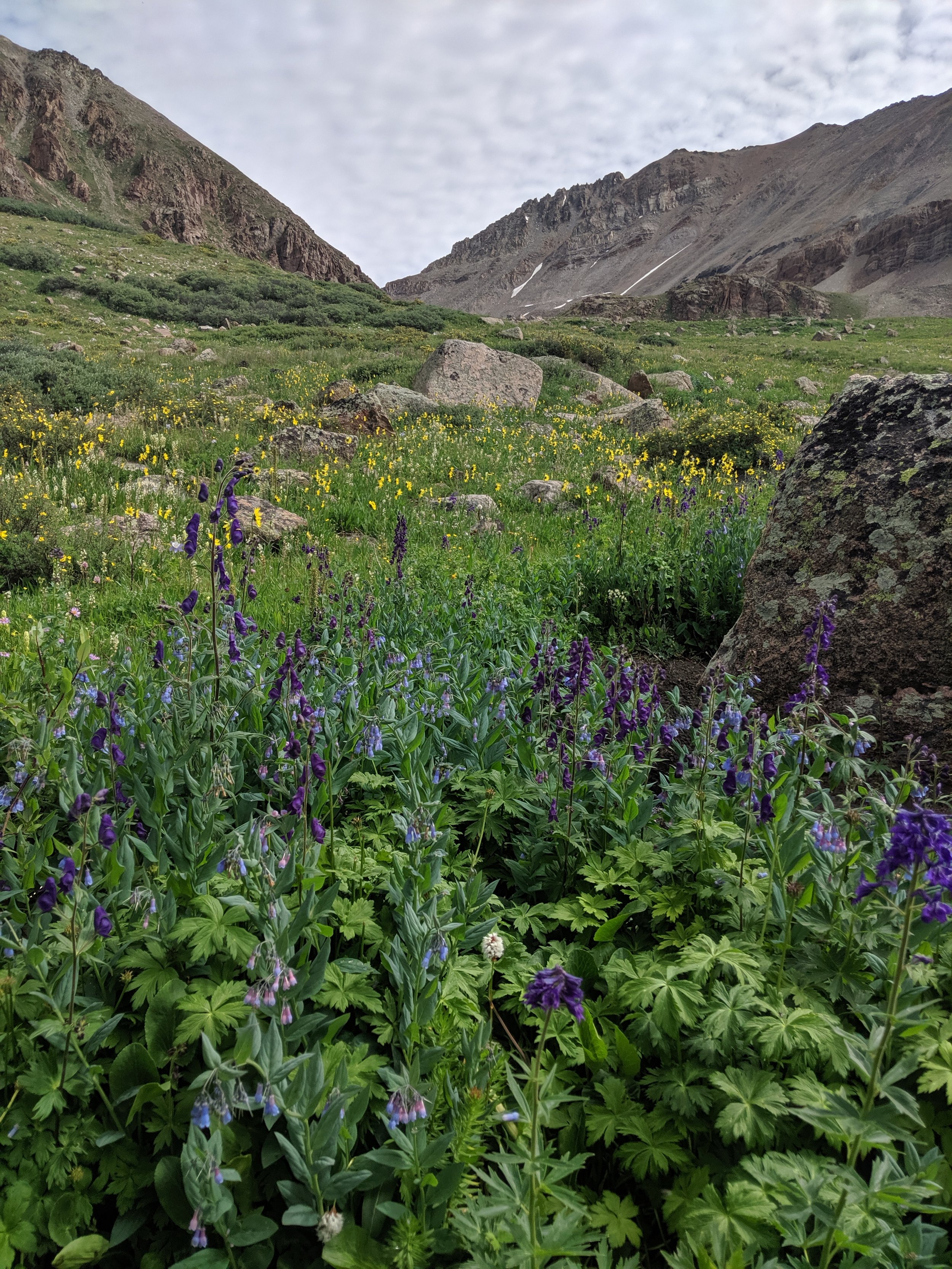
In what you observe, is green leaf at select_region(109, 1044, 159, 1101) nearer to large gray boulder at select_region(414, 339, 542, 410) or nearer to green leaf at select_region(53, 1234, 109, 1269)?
green leaf at select_region(53, 1234, 109, 1269)

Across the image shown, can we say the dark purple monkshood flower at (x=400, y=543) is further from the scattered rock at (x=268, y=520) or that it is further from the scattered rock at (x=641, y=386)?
the scattered rock at (x=641, y=386)

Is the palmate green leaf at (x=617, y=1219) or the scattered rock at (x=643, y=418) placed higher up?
the scattered rock at (x=643, y=418)

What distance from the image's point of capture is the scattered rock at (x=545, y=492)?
10398 millimetres

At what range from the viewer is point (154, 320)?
32000 mm

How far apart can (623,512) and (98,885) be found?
5517 mm

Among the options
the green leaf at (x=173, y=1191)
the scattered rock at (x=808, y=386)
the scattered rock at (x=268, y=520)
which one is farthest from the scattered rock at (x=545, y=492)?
the scattered rock at (x=808, y=386)

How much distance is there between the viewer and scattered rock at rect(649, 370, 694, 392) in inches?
851

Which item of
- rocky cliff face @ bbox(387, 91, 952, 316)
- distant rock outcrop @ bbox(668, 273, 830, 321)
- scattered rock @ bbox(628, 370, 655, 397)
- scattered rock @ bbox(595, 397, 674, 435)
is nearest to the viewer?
scattered rock @ bbox(595, 397, 674, 435)

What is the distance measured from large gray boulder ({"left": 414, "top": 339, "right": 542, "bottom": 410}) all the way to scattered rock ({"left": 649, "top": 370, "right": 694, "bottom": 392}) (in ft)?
16.7

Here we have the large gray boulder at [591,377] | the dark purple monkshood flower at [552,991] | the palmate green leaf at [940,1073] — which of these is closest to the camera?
the dark purple monkshood flower at [552,991]

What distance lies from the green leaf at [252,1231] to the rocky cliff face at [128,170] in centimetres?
11242

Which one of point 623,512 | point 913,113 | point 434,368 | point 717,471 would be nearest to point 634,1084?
point 623,512

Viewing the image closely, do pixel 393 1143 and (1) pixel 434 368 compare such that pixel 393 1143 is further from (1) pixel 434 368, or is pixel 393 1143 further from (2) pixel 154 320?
(2) pixel 154 320

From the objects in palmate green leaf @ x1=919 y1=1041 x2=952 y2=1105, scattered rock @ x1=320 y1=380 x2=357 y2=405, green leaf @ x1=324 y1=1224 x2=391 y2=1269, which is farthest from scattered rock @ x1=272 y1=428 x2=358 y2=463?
palmate green leaf @ x1=919 y1=1041 x2=952 y2=1105
